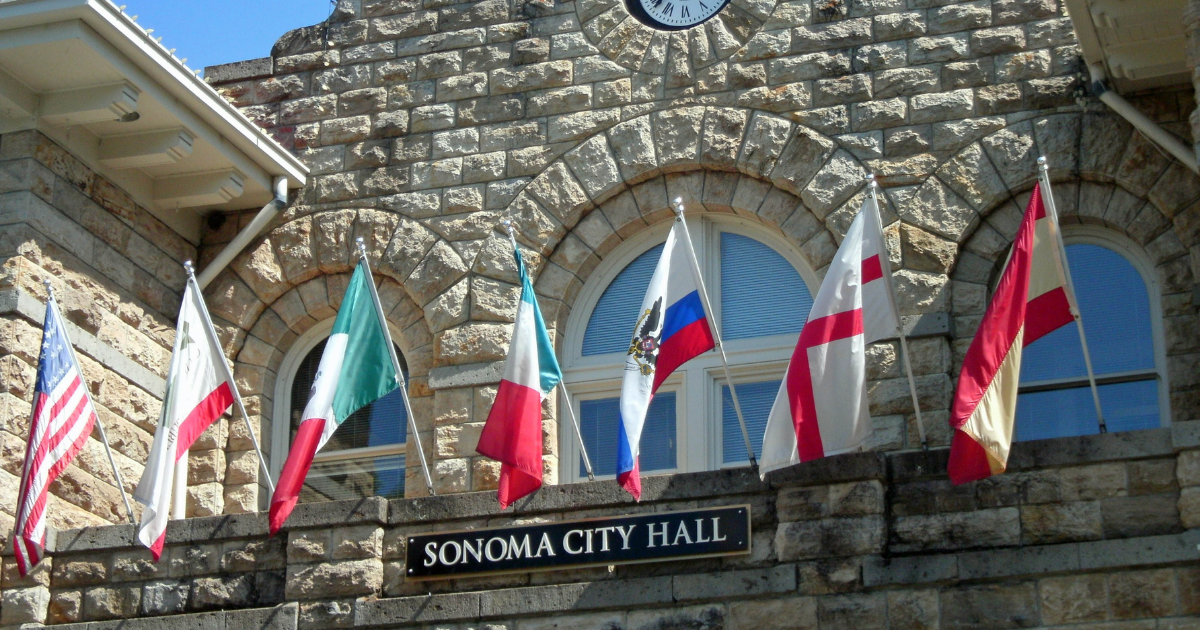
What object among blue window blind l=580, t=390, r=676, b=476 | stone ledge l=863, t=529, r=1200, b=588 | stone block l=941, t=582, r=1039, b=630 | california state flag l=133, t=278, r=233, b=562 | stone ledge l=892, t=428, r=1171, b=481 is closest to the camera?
stone ledge l=863, t=529, r=1200, b=588

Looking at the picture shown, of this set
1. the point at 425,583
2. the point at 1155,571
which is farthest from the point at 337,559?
the point at 1155,571

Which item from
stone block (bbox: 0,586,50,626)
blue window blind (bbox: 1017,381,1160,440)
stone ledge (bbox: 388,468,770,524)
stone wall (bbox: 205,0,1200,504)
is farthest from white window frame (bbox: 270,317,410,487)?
blue window blind (bbox: 1017,381,1160,440)

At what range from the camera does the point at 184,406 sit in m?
13.1

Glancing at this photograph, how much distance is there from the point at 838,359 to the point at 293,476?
3.83 m

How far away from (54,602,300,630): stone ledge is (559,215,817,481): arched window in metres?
2.58

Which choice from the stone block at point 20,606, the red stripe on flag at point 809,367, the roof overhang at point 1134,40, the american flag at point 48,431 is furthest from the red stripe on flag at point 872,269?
the stone block at point 20,606

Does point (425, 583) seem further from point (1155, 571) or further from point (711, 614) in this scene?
point (1155, 571)

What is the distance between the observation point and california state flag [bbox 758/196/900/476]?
1173 cm

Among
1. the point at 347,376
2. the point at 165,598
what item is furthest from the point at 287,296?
the point at 165,598

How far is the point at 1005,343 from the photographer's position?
37.7ft

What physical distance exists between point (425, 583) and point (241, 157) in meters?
4.37

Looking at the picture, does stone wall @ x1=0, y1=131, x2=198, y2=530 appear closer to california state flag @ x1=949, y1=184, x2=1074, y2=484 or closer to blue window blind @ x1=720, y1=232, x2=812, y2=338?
blue window blind @ x1=720, y1=232, x2=812, y2=338

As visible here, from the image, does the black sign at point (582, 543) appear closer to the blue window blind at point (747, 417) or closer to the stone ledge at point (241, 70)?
the blue window blind at point (747, 417)

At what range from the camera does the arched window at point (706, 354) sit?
45.6 feet
